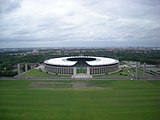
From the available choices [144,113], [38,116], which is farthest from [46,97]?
[144,113]

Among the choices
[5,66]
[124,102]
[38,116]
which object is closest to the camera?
[38,116]

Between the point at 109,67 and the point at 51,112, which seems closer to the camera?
the point at 51,112

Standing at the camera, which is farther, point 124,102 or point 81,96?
point 81,96

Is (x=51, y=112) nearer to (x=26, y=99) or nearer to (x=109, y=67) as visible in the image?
(x=26, y=99)

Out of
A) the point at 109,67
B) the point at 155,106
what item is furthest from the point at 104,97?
the point at 109,67

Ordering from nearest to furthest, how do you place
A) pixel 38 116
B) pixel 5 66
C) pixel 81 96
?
pixel 38 116 < pixel 81 96 < pixel 5 66

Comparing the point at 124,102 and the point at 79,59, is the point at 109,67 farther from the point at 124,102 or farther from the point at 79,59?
the point at 124,102

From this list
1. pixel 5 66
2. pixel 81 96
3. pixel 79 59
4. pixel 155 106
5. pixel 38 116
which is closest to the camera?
pixel 38 116

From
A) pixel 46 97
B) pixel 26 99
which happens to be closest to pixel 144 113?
pixel 46 97

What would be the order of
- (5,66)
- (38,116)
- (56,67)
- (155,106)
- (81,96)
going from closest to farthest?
(38,116), (155,106), (81,96), (56,67), (5,66)
